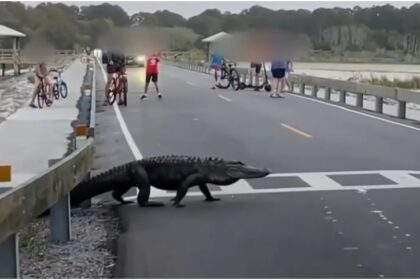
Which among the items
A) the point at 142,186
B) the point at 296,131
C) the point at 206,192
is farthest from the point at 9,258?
the point at 296,131

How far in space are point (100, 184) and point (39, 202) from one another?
2852 millimetres

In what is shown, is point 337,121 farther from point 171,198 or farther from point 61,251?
point 61,251

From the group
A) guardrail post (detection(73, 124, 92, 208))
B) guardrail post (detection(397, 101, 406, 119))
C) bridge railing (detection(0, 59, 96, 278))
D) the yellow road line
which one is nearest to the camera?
bridge railing (detection(0, 59, 96, 278))

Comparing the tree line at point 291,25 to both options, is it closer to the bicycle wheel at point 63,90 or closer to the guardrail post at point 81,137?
the guardrail post at point 81,137

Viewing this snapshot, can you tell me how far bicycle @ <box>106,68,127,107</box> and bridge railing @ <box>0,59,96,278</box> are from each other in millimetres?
16445

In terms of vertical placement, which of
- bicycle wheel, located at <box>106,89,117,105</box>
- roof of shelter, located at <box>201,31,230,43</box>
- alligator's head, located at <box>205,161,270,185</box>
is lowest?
bicycle wheel, located at <box>106,89,117,105</box>

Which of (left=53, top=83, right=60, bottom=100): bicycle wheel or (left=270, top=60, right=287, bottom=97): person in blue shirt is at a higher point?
(left=270, top=60, right=287, bottom=97): person in blue shirt

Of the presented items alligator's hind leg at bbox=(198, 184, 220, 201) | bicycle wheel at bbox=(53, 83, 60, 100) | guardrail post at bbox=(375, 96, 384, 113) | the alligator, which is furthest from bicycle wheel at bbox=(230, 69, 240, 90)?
the alligator

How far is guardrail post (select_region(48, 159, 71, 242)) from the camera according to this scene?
721 cm

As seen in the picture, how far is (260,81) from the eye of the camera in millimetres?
36312

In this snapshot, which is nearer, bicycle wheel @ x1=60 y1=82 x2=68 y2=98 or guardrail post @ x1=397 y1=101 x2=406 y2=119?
guardrail post @ x1=397 y1=101 x2=406 y2=119

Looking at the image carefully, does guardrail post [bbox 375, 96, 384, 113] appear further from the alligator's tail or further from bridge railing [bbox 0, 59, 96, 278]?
bridge railing [bbox 0, 59, 96, 278]

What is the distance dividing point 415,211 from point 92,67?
24882mm

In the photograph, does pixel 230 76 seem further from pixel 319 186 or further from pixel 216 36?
pixel 319 186
